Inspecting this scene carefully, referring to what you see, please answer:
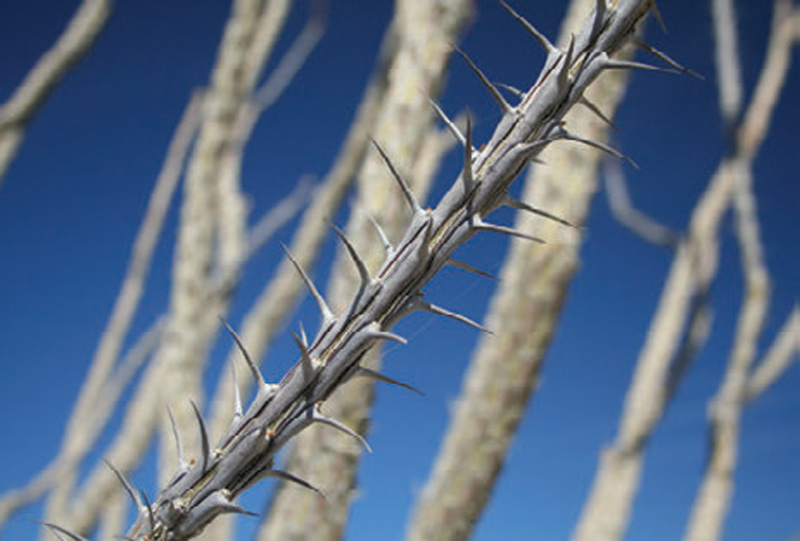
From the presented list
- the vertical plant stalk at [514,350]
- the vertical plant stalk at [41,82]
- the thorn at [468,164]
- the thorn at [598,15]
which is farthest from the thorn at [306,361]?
the vertical plant stalk at [41,82]

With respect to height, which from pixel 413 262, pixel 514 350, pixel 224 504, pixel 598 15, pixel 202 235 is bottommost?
pixel 224 504

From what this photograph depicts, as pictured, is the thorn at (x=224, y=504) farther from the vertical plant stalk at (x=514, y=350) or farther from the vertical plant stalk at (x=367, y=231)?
the vertical plant stalk at (x=514, y=350)

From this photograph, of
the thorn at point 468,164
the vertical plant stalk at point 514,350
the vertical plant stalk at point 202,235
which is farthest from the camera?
the vertical plant stalk at point 202,235

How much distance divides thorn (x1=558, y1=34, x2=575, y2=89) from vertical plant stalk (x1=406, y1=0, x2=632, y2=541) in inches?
44.5

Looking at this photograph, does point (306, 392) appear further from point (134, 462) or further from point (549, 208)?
point (134, 462)

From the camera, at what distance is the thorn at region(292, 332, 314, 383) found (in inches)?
14.3

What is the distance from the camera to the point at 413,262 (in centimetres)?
37

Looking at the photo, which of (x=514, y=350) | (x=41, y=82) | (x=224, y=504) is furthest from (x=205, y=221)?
(x=224, y=504)

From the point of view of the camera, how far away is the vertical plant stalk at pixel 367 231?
141 cm

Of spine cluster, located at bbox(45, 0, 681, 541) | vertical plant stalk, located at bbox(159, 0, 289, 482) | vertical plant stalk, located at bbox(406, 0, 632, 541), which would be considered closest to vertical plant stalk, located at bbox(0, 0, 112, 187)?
vertical plant stalk, located at bbox(159, 0, 289, 482)

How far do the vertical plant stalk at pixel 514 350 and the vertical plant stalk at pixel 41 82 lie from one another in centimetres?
123

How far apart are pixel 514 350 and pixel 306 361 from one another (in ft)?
3.95

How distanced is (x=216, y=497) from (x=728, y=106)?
14.3 feet

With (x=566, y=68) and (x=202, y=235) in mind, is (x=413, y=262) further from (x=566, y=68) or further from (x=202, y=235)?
(x=202, y=235)
